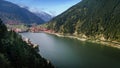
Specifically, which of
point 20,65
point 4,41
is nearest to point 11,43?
point 4,41

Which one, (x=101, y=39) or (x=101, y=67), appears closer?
(x=101, y=67)

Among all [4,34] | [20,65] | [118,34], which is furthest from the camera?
[118,34]

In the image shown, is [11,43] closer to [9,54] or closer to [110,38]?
[9,54]

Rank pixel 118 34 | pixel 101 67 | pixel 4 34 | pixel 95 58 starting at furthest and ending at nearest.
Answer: pixel 118 34 < pixel 95 58 < pixel 101 67 < pixel 4 34

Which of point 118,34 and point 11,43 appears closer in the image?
point 11,43

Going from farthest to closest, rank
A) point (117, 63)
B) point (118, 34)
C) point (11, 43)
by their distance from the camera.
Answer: point (118, 34) → point (117, 63) → point (11, 43)

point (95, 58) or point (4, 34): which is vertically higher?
point (4, 34)

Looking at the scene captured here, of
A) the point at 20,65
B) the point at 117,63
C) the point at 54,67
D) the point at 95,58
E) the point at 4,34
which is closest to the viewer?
the point at 20,65

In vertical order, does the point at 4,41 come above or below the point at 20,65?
above

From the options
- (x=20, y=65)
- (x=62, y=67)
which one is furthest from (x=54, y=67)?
(x=20, y=65)

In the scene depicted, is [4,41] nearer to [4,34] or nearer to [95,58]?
[4,34]
